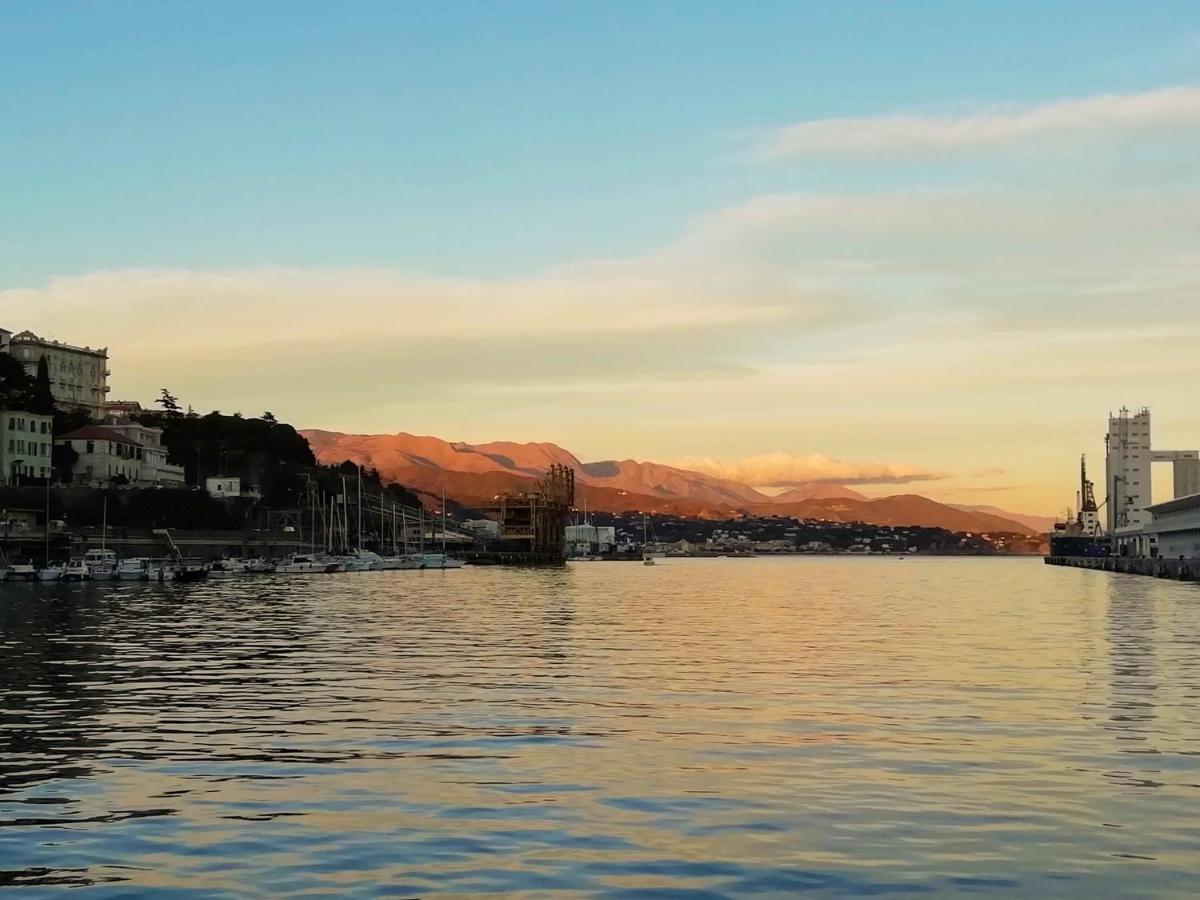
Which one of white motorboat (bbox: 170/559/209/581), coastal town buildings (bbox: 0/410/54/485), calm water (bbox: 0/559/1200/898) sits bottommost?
white motorboat (bbox: 170/559/209/581)

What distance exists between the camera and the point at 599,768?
28.9 m

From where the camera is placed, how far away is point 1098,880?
19.5 metres

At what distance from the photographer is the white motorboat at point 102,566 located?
145125 mm

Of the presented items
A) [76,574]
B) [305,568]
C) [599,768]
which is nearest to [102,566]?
[76,574]

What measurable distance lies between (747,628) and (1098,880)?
201 ft

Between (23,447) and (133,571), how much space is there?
189 ft

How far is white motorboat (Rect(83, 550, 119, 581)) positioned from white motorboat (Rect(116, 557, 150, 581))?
1.97ft

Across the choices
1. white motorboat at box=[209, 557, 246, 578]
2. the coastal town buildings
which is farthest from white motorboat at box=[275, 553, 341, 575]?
the coastal town buildings

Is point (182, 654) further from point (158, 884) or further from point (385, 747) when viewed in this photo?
point (158, 884)

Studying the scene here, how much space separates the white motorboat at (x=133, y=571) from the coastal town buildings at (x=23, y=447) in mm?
49701

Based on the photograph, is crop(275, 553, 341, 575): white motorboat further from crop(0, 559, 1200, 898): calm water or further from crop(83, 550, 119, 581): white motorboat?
crop(0, 559, 1200, 898): calm water

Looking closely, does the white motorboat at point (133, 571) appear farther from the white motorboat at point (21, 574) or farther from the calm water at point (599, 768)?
the calm water at point (599, 768)

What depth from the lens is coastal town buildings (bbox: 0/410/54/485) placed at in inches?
7530

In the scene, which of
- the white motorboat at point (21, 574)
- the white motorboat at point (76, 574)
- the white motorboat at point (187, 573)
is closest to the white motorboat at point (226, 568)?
the white motorboat at point (187, 573)
